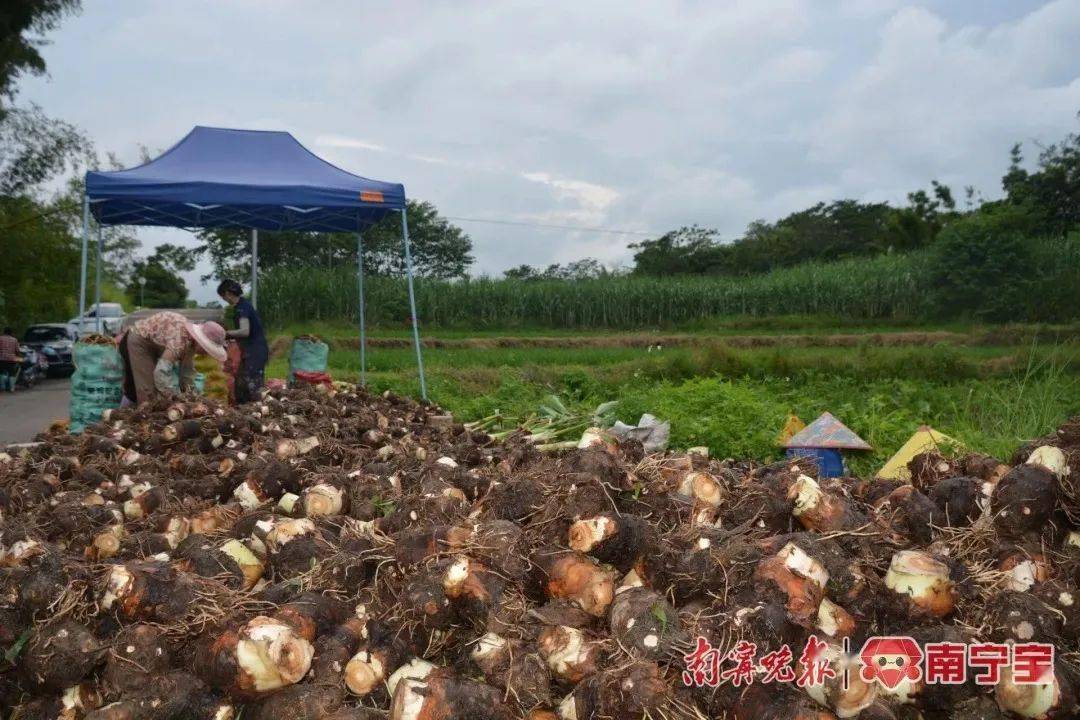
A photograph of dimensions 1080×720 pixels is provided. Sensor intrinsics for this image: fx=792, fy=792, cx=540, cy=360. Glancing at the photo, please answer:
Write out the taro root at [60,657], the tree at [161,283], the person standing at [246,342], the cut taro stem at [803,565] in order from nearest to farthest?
the cut taro stem at [803,565]
the taro root at [60,657]
the person standing at [246,342]
the tree at [161,283]

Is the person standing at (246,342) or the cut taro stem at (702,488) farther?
the person standing at (246,342)

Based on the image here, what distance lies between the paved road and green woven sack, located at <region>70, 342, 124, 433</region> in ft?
8.59

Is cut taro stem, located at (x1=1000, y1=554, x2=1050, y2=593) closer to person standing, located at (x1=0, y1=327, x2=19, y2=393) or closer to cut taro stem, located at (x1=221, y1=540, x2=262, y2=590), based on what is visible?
cut taro stem, located at (x1=221, y1=540, x2=262, y2=590)

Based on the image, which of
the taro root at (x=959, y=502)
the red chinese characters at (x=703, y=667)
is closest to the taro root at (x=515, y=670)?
the red chinese characters at (x=703, y=667)

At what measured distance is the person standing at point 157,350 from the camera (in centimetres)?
737

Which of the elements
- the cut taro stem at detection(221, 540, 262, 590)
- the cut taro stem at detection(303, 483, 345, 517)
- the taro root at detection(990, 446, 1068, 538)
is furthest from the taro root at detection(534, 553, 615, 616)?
the taro root at detection(990, 446, 1068, 538)

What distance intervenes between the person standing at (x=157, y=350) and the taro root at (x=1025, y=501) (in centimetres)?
670

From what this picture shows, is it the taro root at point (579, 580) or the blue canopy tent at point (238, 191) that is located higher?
the blue canopy tent at point (238, 191)

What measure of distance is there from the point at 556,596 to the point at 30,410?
47.5 ft

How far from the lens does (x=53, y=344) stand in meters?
21.9

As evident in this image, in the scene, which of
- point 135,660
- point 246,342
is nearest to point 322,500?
point 135,660

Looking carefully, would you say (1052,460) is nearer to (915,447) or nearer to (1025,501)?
(1025,501)

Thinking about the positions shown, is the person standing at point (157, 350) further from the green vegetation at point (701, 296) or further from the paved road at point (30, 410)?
the green vegetation at point (701, 296)

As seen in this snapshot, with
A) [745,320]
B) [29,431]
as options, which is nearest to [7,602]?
[29,431]
